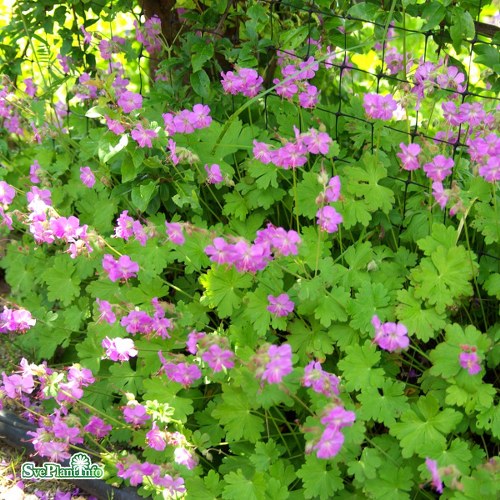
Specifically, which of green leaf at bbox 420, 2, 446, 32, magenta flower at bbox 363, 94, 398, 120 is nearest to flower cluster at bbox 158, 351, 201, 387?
magenta flower at bbox 363, 94, 398, 120

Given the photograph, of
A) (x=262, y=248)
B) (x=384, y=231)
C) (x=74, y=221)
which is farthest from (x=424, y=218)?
(x=74, y=221)

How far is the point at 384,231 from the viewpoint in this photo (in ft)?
8.10

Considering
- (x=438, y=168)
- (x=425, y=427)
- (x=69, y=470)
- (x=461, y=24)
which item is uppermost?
(x=461, y=24)

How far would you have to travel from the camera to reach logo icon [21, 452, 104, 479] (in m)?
2.40

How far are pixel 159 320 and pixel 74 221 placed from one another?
40cm

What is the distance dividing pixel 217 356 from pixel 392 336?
436 millimetres

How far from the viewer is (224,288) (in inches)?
91.9

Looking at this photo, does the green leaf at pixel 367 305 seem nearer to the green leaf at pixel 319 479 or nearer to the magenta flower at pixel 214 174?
the green leaf at pixel 319 479

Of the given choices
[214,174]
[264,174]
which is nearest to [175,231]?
[214,174]

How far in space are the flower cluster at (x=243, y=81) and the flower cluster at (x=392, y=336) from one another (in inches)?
36.9

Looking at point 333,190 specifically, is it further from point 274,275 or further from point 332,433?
point 332,433

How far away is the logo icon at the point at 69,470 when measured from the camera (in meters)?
2.40

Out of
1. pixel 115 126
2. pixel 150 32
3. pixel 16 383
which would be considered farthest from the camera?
pixel 150 32

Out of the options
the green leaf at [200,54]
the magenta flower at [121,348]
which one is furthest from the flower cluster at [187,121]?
the magenta flower at [121,348]
